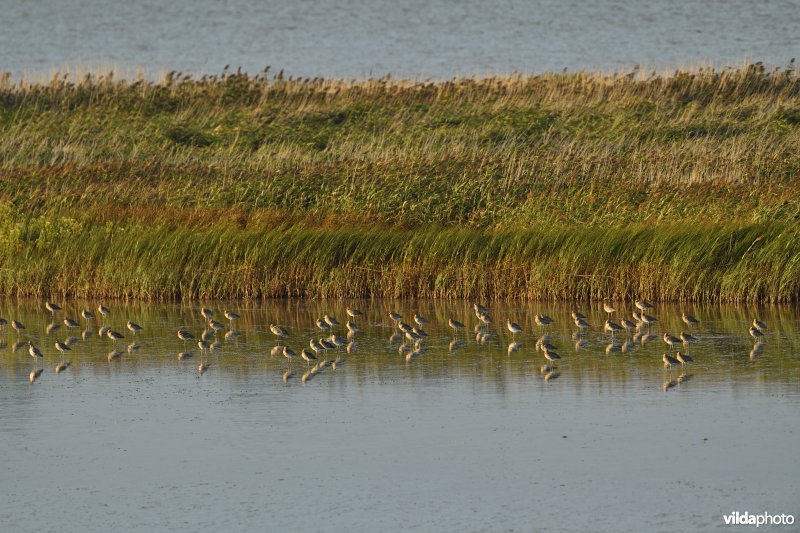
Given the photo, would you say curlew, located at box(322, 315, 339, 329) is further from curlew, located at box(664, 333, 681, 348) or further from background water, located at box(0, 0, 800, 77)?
background water, located at box(0, 0, 800, 77)

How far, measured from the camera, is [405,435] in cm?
1217

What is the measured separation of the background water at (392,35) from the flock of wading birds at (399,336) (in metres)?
35.8

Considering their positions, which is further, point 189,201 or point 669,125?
point 669,125

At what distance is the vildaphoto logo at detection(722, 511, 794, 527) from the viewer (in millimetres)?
9523

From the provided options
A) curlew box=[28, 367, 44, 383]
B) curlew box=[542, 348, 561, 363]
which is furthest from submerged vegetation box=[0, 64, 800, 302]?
curlew box=[28, 367, 44, 383]

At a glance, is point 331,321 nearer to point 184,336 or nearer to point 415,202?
point 184,336

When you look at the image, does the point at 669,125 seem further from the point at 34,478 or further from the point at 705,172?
the point at 34,478

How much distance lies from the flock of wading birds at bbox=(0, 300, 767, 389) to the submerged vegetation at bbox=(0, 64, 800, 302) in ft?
4.88

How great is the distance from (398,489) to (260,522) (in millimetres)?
1216

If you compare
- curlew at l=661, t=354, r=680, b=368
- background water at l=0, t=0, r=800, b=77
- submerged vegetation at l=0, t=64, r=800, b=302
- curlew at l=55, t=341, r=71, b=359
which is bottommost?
curlew at l=661, t=354, r=680, b=368

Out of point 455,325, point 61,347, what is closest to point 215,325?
point 61,347

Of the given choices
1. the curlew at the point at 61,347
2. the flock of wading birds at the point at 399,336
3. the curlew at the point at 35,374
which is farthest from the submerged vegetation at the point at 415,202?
the curlew at the point at 35,374

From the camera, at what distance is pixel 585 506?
32.8ft

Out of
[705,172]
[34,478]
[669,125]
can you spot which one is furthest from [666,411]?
[669,125]
